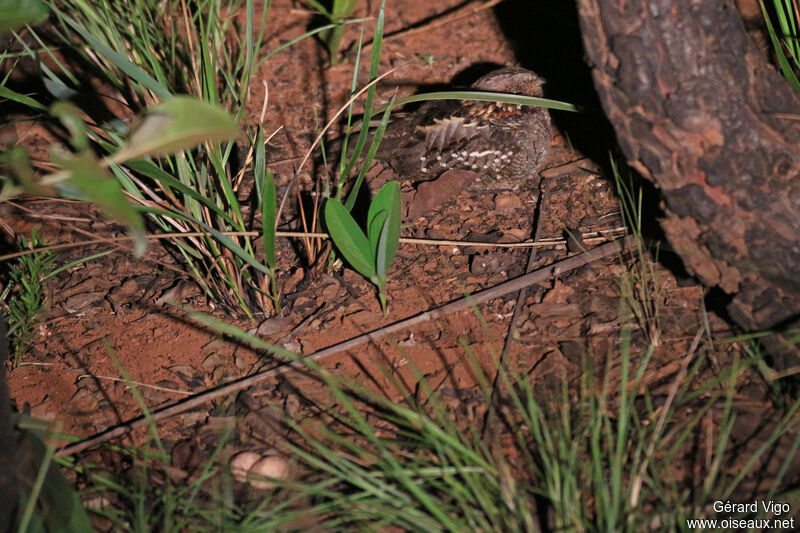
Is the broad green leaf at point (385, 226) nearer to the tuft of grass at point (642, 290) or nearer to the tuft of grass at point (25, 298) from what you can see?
the tuft of grass at point (642, 290)

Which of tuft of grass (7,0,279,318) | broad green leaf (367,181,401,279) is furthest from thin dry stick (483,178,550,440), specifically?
tuft of grass (7,0,279,318)

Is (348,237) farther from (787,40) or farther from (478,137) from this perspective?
(787,40)

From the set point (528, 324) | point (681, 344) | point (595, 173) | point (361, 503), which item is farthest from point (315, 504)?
point (595, 173)

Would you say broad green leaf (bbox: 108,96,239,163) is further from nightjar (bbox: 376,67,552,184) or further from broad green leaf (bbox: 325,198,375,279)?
nightjar (bbox: 376,67,552,184)

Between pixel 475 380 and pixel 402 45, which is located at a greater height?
pixel 402 45

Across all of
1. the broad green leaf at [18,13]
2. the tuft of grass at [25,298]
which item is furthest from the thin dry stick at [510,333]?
the tuft of grass at [25,298]

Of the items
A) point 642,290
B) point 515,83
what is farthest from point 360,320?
point 515,83

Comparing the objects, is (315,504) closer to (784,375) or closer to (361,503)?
(361,503)
